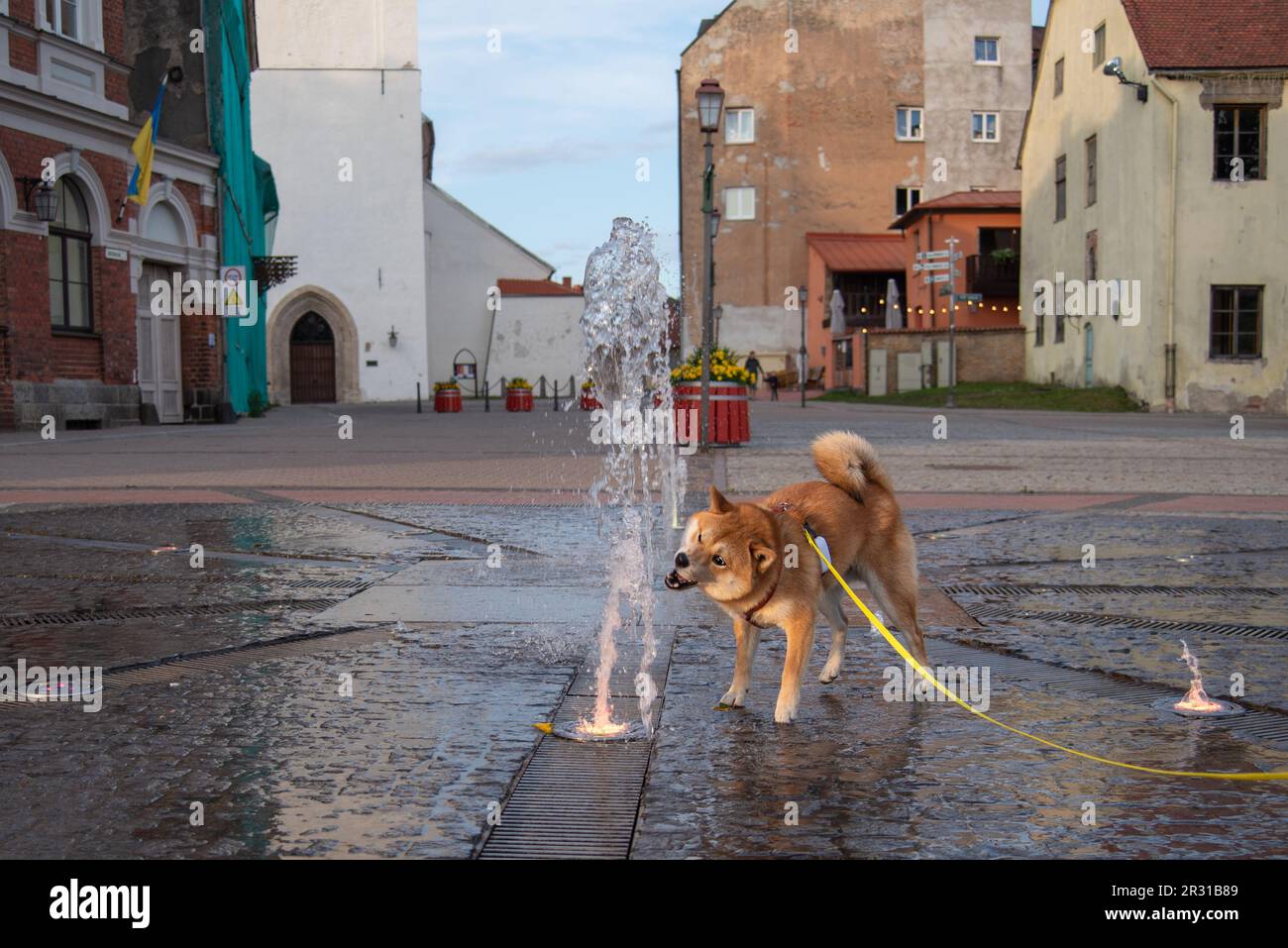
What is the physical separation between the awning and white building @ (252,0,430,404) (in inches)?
721

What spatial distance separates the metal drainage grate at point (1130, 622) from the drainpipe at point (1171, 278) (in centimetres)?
3003

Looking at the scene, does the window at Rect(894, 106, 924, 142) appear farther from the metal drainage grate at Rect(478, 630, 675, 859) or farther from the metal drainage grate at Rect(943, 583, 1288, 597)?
the metal drainage grate at Rect(478, 630, 675, 859)

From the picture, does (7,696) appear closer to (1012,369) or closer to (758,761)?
(758,761)

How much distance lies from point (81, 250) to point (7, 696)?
23.3 metres

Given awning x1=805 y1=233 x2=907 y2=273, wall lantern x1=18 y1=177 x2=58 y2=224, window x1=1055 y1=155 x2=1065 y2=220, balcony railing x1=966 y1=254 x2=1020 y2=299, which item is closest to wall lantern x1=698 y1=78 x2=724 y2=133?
wall lantern x1=18 y1=177 x2=58 y2=224

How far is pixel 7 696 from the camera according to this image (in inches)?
196

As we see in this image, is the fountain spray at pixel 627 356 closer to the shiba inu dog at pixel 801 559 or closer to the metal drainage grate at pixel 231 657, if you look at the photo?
the metal drainage grate at pixel 231 657

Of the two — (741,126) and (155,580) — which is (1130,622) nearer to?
(155,580)

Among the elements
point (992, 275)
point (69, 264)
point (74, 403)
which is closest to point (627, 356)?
point (74, 403)

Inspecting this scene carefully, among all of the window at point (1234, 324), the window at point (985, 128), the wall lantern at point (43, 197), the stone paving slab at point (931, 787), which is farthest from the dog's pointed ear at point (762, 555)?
the window at point (985, 128)

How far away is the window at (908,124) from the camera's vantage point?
65.2 metres

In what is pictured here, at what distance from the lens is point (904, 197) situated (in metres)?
66.0

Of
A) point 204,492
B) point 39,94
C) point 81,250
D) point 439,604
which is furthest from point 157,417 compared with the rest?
point 439,604

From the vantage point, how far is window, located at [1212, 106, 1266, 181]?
34.6 meters
